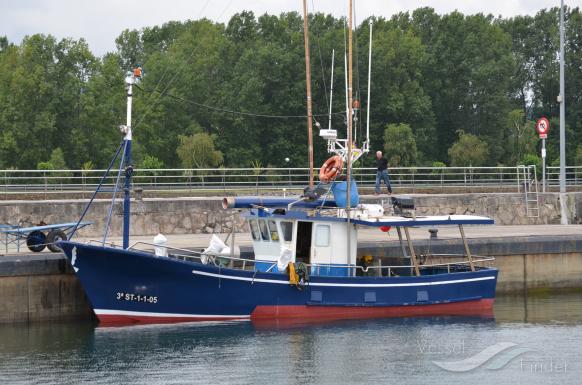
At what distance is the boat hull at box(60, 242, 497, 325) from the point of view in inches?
1069

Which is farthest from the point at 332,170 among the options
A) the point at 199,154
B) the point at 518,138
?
the point at 518,138

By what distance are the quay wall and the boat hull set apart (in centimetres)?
325

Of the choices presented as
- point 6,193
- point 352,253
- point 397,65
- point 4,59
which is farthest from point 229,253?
point 4,59

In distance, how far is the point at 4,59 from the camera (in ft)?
246

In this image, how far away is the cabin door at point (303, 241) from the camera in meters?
28.7

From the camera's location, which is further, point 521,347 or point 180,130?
point 180,130

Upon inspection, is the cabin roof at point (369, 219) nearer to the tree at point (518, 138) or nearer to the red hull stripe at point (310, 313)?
the red hull stripe at point (310, 313)

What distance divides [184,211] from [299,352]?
1182 cm

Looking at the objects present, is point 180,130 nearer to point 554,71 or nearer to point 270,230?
point 554,71

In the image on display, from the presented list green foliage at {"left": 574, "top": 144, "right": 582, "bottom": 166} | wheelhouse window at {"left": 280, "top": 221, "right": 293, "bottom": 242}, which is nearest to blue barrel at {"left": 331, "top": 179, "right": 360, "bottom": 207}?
wheelhouse window at {"left": 280, "top": 221, "right": 293, "bottom": 242}

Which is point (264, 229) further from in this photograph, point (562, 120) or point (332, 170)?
point (562, 120)

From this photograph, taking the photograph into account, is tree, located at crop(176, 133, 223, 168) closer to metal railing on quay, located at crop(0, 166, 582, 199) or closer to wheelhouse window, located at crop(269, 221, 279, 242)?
metal railing on quay, located at crop(0, 166, 582, 199)

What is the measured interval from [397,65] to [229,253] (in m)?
42.6

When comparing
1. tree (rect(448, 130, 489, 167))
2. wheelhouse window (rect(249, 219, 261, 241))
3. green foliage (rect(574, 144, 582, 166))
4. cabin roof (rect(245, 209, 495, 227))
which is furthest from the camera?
green foliage (rect(574, 144, 582, 166))
